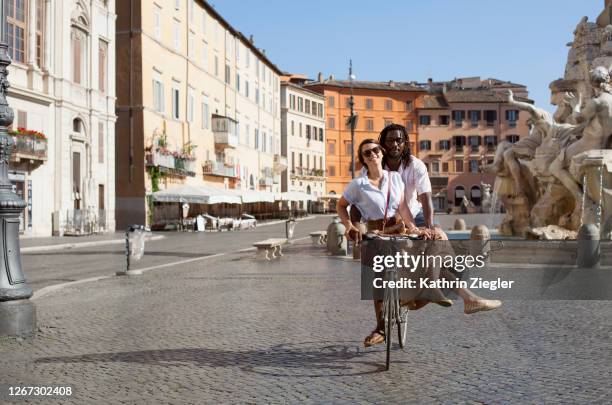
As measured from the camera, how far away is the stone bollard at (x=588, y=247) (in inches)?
468

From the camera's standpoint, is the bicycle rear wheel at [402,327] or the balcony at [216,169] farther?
the balcony at [216,169]

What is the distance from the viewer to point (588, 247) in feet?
39.1

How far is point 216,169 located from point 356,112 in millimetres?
44904

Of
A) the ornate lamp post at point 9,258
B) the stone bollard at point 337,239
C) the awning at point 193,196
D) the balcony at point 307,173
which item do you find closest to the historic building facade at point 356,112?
the balcony at point 307,173

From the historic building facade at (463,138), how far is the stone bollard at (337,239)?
237 ft

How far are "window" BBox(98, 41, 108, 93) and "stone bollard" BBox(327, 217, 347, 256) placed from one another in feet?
68.0

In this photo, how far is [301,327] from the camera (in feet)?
24.8

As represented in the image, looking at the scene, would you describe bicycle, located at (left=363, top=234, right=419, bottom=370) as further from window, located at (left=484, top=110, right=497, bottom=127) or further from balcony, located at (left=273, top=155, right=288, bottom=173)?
window, located at (left=484, top=110, right=497, bottom=127)

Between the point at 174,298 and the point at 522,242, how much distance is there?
20.0ft

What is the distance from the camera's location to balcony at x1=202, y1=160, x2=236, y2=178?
5047cm

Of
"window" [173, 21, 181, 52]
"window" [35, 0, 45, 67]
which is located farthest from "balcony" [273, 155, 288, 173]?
"window" [35, 0, 45, 67]

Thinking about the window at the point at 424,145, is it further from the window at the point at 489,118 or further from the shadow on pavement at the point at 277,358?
the shadow on pavement at the point at 277,358

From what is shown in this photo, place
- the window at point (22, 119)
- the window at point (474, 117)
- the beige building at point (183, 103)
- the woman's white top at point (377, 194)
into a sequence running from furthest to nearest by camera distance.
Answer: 1. the window at point (474, 117)
2. the beige building at point (183, 103)
3. the window at point (22, 119)
4. the woman's white top at point (377, 194)

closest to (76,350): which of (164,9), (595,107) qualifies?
(595,107)
